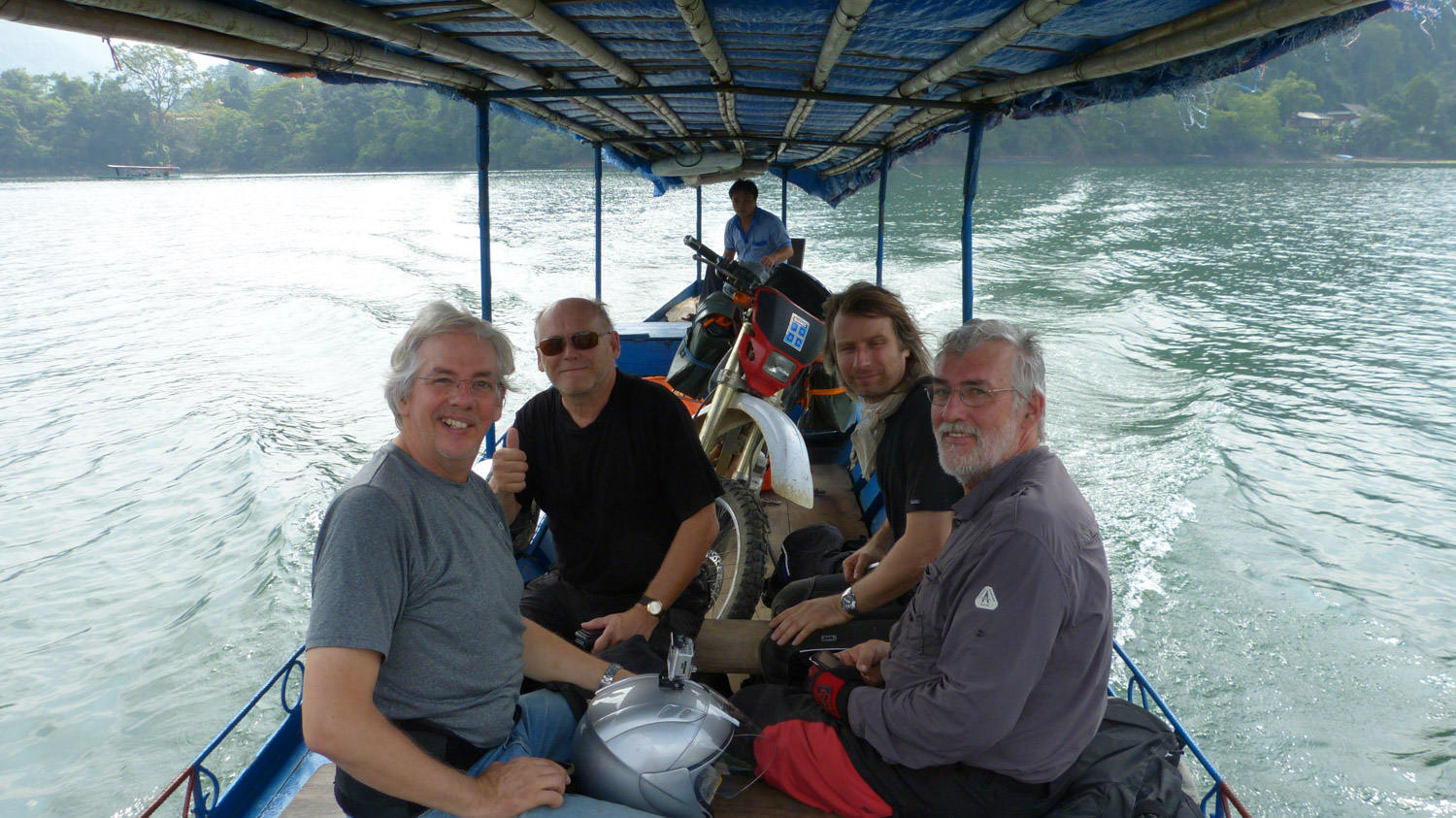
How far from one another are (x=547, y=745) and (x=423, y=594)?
18.6 inches

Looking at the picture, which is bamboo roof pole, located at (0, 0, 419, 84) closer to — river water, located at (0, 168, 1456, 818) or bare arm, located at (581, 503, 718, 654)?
bare arm, located at (581, 503, 718, 654)

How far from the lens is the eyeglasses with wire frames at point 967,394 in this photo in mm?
1690

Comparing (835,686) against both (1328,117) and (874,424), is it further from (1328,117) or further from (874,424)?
(1328,117)

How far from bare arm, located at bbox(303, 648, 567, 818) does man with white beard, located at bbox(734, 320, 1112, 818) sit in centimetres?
59

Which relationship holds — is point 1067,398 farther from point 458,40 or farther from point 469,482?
point 469,482

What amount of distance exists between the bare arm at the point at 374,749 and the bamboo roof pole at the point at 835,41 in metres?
1.84

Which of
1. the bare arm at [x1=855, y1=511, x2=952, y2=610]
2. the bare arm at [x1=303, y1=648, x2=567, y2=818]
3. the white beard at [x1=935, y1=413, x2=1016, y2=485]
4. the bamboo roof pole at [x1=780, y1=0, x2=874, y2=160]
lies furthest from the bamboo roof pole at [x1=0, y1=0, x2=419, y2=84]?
the bare arm at [x1=855, y1=511, x2=952, y2=610]

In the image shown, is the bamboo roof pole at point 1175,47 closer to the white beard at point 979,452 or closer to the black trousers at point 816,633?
the white beard at point 979,452

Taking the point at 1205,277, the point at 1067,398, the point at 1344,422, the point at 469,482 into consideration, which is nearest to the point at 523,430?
the point at 469,482

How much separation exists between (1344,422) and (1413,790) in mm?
7455

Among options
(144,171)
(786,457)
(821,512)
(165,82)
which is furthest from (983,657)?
(144,171)

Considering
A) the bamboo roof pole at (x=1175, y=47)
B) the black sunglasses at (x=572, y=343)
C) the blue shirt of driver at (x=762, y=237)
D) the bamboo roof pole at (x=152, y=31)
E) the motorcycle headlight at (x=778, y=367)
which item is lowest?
the motorcycle headlight at (x=778, y=367)

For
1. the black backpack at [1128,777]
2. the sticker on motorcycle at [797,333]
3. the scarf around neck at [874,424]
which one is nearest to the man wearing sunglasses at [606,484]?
the scarf around neck at [874,424]

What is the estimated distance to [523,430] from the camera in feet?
7.72
